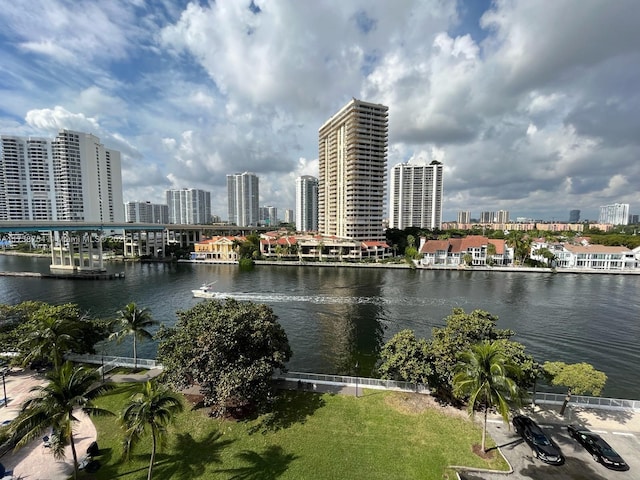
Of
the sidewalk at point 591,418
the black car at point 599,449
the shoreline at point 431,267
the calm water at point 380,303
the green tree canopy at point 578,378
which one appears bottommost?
the calm water at point 380,303

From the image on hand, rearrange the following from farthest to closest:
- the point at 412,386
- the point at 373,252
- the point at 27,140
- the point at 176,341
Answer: the point at 27,140 → the point at 373,252 → the point at 412,386 → the point at 176,341

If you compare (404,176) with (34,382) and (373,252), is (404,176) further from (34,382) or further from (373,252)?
(34,382)

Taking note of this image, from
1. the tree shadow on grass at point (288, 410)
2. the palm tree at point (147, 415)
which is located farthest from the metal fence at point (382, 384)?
the palm tree at point (147, 415)

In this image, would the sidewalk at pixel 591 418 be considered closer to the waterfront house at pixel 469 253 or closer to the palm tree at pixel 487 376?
the palm tree at pixel 487 376

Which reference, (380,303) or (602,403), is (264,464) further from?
(380,303)

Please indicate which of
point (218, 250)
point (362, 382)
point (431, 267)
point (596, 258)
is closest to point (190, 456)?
point (362, 382)

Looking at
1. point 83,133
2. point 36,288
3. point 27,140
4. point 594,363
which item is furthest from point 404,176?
point 27,140
